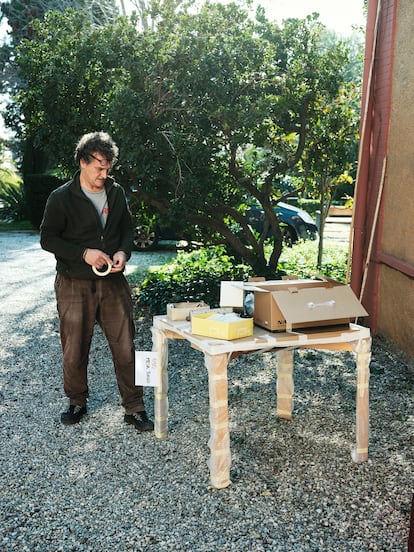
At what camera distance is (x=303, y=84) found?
23.7 feet

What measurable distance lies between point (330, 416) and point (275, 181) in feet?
14.5

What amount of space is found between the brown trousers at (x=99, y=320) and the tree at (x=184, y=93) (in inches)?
115

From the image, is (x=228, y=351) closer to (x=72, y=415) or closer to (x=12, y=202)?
(x=72, y=415)

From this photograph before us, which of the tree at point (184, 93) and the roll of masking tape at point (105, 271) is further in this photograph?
the tree at point (184, 93)

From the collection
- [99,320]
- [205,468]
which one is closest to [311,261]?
[99,320]

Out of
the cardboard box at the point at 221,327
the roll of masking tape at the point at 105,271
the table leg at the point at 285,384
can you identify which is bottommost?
the table leg at the point at 285,384

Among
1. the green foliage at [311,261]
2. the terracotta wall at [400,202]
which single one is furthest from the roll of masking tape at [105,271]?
the green foliage at [311,261]

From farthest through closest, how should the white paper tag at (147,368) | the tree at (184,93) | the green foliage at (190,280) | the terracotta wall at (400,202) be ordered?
the green foliage at (190,280)
the tree at (184,93)
the terracotta wall at (400,202)
the white paper tag at (147,368)

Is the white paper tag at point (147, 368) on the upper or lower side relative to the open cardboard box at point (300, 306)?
lower

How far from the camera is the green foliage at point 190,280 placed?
7.73 metres

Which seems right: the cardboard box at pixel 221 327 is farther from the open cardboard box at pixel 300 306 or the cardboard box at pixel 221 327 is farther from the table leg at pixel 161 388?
the table leg at pixel 161 388

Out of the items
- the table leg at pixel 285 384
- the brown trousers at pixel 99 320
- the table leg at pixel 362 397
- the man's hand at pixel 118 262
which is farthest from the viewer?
the table leg at pixel 285 384

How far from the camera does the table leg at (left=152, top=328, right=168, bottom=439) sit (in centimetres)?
381

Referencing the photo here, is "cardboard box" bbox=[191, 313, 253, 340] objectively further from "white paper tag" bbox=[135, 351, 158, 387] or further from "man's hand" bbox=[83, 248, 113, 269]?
"man's hand" bbox=[83, 248, 113, 269]
